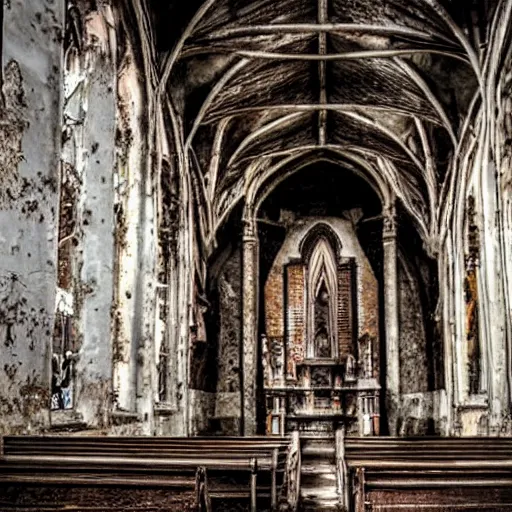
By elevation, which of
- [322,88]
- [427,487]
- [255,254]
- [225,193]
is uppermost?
[322,88]

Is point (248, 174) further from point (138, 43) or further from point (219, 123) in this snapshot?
point (138, 43)

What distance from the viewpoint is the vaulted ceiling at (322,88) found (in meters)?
14.4

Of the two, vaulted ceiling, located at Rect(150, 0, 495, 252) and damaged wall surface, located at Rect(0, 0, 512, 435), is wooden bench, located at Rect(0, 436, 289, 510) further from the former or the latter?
vaulted ceiling, located at Rect(150, 0, 495, 252)

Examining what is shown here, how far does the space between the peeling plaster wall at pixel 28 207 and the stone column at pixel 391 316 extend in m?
15.7

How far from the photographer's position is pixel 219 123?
61.0 ft

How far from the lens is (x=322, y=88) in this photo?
710 inches

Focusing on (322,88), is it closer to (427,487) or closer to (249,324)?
(249,324)

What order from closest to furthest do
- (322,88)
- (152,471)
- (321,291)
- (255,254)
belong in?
(152,471), (322,88), (255,254), (321,291)

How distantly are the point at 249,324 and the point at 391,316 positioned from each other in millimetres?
3437

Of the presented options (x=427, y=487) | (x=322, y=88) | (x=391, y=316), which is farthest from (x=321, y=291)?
(x=427, y=487)

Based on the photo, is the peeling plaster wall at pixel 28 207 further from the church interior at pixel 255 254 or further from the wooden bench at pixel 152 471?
the wooden bench at pixel 152 471

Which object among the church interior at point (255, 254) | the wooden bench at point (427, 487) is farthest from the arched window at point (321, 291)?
the wooden bench at point (427, 487)

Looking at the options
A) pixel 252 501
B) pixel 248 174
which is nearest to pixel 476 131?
pixel 248 174

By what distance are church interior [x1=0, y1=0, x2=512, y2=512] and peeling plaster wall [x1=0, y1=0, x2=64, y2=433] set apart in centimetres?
2
